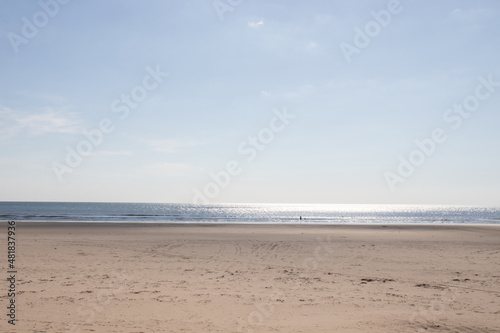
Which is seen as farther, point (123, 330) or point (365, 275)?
point (365, 275)

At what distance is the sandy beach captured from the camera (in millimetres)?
7324

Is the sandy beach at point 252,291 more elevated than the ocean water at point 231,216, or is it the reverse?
the sandy beach at point 252,291

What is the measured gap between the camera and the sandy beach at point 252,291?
732 cm

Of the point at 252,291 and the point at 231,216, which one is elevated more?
the point at 252,291

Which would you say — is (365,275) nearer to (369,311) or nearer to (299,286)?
(299,286)

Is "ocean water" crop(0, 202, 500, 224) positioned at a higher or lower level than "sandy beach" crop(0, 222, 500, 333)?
lower

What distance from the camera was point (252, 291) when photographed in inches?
391

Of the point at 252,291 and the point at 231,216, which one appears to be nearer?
the point at 252,291

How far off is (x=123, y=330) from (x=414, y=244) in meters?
19.5

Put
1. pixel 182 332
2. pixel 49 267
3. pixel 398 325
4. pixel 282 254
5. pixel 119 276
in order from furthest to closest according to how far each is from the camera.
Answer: pixel 282 254 < pixel 49 267 < pixel 119 276 < pixel 398 325 < pixel 182 332

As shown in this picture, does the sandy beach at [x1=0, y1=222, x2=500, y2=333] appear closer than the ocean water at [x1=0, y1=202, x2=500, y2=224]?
Yes

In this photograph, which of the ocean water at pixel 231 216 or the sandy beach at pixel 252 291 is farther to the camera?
the ocean water at pixel 231 216

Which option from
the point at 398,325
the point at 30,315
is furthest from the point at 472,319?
the point at 30,315

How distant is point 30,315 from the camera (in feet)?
25.0
